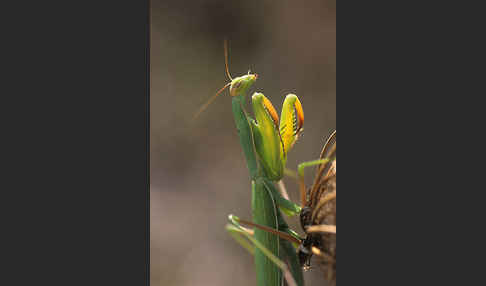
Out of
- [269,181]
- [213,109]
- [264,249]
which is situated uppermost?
[213,109]

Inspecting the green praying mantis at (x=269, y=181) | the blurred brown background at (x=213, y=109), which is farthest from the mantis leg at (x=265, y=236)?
the blurred brown background at (x=213, y=109)

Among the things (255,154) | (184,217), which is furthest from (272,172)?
(184,217)

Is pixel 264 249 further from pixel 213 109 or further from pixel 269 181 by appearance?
pixel 213 109

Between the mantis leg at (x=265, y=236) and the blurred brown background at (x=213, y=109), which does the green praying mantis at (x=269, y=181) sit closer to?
the mantis leg at (x=265, y=236)

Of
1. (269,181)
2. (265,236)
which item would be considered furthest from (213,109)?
(265,236)

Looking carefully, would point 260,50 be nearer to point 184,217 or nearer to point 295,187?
point 295,187

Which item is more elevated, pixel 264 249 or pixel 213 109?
pixel 213 109
